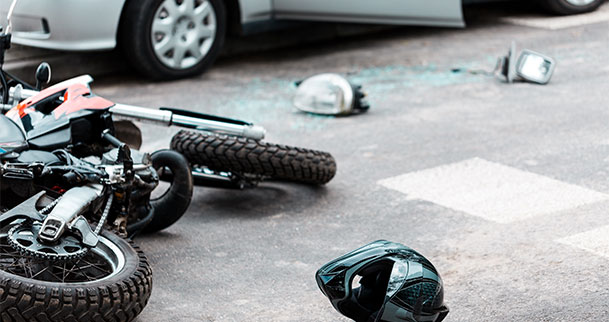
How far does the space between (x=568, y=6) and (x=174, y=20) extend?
4.49 meters

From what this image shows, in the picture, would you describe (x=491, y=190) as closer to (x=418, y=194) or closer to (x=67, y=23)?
(x=418, y=194)

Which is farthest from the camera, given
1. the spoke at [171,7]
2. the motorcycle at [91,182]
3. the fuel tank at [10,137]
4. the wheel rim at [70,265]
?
the spoke at [171,7]

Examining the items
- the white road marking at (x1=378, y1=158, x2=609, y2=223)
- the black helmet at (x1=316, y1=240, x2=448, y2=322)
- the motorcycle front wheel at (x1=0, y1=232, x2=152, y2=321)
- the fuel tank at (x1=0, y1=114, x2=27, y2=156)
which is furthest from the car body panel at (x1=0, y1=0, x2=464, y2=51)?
the black helmet at (x1=316, y1=240, x2=448, y2=322)

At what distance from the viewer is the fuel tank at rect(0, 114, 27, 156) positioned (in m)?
4.12

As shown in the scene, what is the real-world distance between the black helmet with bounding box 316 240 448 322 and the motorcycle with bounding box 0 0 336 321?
29.6 inches

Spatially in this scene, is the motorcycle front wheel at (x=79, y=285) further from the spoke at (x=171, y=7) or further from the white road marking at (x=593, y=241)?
the spoke at (x=171, y=7)

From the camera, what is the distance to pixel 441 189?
18.2 ft

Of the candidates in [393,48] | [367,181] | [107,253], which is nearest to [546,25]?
[393,48]

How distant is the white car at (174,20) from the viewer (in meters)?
7.48

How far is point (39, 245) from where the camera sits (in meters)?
3.53

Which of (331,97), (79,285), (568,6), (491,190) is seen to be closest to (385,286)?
(79,285)

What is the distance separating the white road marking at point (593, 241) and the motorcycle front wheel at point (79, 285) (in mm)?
2031

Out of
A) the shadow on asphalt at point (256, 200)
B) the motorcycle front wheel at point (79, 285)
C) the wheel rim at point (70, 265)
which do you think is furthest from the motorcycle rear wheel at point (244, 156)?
the wheel rim at point (70, 265)

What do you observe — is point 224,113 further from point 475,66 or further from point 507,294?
point 507,294
